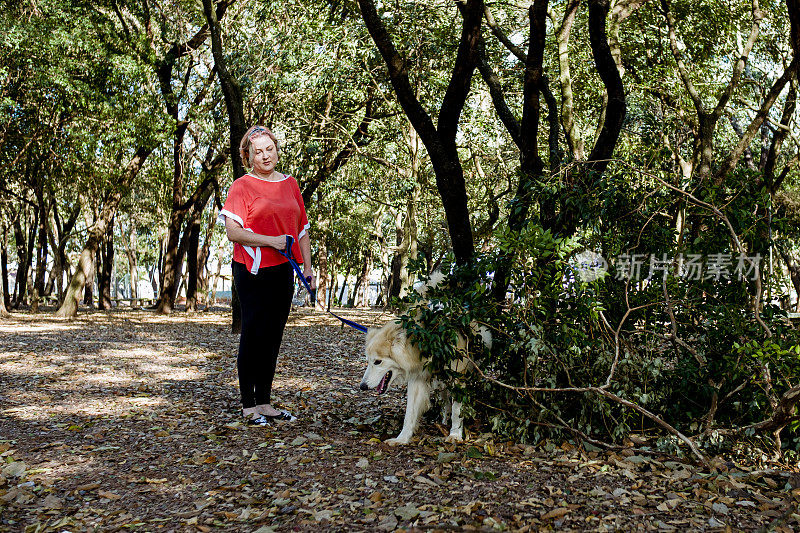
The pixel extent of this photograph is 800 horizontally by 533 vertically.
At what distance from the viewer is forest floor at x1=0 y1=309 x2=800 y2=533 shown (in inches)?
142

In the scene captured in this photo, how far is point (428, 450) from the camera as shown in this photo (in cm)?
477

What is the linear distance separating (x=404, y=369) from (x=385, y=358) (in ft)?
0.53

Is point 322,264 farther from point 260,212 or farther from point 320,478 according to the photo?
point 320,478

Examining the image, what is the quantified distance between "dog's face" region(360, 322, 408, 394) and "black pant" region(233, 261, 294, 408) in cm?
83

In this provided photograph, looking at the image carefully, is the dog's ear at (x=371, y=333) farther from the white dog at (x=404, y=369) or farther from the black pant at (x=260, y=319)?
the black pant at (x=260, y=319)

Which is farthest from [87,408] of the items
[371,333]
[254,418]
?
[371,333]

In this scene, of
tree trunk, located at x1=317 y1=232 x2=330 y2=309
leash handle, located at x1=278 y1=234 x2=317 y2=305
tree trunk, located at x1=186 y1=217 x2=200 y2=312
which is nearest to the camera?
leash handle, located at x1=278 y1=234 x2=317 y2=305

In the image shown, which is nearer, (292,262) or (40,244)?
(292,262)

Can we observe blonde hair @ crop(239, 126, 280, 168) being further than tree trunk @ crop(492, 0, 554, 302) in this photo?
No

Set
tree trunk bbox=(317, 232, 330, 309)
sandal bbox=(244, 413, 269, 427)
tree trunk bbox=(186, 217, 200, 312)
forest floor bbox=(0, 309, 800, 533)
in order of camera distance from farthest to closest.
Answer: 1. tree trunk bbox=(317, 232, 330, 309)
2. tree trunk bbox=(186, 217, 200, 312)
3. sandal bbox=(244, 413, 269, 427)
4. forest floor bbox=(0, 309, 800, 533)

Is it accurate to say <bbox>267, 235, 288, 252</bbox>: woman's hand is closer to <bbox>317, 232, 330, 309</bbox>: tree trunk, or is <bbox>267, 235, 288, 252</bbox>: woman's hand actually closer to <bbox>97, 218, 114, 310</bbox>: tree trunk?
<bbox>97, 218, 114, 310</bbox>: tree trunk

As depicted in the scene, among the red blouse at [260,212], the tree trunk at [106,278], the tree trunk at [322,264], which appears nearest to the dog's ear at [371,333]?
the red blouse at [260,212]

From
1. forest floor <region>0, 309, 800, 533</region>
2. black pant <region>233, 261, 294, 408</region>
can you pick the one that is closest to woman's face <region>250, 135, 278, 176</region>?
black pant <region>233, 261, 294, 408</region>

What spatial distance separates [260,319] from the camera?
5.35 m
